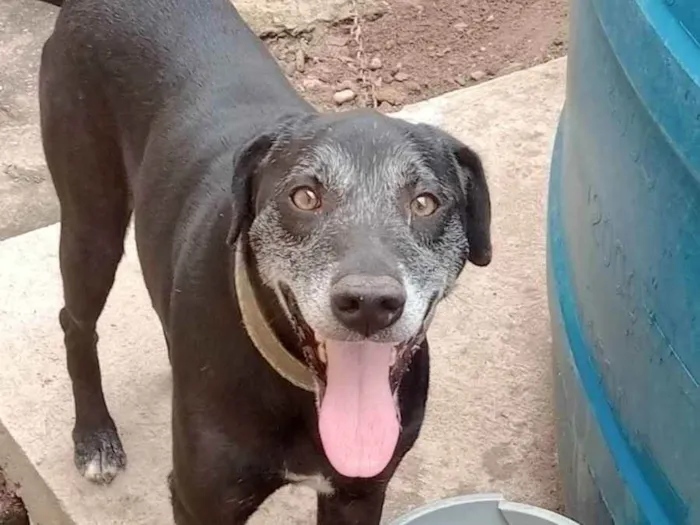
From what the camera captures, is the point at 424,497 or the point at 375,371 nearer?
the point at 375,371

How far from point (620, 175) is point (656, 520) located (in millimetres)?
701

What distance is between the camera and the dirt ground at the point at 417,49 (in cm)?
523

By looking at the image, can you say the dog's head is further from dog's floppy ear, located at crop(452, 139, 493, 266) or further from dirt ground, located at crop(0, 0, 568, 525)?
dirt ground, located at crop(0, 0, 568, 525)

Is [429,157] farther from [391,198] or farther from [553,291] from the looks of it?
[553,291]

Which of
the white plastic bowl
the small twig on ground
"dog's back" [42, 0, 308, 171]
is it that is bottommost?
the small twig on ground

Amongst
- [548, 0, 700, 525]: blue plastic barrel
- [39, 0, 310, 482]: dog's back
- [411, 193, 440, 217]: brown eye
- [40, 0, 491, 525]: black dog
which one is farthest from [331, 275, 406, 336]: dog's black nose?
[39, 0, 310, 482]: dog's back

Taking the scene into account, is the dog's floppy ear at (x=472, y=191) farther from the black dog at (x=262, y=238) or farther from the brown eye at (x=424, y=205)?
the brown eye at (x=424, y=205)

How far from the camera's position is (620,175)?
8.12ft

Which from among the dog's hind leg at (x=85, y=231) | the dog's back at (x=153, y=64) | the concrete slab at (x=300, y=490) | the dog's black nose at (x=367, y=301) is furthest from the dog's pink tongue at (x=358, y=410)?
the dog's hind leg at (x=85, y=231)

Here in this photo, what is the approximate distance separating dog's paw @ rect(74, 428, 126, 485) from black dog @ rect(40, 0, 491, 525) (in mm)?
526

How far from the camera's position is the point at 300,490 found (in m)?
3.34

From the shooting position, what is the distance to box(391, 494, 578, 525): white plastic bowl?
113 inches

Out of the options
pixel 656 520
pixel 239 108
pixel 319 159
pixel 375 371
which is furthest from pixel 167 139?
pixel 656 520

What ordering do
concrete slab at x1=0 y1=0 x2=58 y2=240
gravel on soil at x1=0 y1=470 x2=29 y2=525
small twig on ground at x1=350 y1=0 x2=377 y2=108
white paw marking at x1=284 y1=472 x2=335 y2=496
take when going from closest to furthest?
white paw marking at x1=284 y1=472 x2=335 y2=496
gravel on soil at x1=0 y1=470 x2=29 y2=525
concrete slab at x1=0 y1=0 x2=58 y2=240
small twig on ground at x1=350 y1=0 x2=377 y2=108
